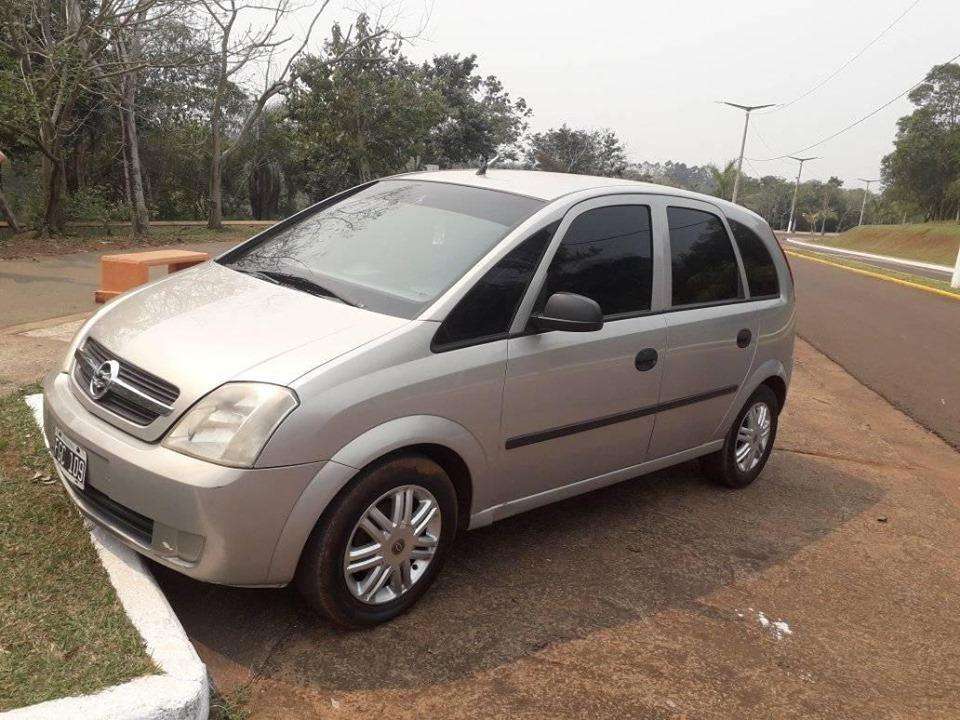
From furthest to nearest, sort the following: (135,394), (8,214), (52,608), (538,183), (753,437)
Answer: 1. (8,214)
2. (753,437)
3. (538,183)
4. (135,394)
5. (52,608)

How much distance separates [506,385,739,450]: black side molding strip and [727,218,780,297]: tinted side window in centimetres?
65

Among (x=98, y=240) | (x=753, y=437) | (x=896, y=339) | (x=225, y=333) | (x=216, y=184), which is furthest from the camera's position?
(x=216, y=184)

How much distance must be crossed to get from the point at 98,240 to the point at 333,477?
629 inches

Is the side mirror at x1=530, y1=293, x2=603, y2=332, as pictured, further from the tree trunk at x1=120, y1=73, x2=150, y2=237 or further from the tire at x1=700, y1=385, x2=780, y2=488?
the tree trunk at x1=120, y1=73, x2=150, y2=237

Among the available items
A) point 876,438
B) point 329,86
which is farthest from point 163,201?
point 876,438

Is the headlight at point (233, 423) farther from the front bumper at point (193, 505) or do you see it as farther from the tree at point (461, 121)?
the tree at point (461, 121)

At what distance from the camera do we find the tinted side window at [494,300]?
3.35 meters

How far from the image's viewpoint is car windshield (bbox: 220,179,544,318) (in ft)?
11.6

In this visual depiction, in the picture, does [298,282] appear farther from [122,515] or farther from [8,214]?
[8,214]

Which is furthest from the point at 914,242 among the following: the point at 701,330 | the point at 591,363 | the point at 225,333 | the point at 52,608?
the point at 52,608

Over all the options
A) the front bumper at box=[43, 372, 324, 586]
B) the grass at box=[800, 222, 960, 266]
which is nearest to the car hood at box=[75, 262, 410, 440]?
the front bumper at box=[43, 372, 324, 586]

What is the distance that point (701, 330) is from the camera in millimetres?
4438

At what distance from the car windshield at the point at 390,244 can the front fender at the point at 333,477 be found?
1.55 ft

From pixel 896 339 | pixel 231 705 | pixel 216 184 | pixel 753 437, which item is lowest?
pixel 896 339
